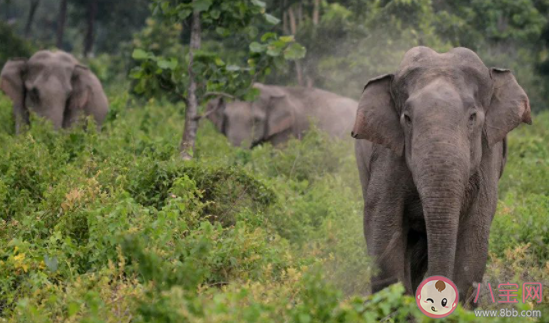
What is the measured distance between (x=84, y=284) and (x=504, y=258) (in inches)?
149

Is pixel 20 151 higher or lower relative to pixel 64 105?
higher

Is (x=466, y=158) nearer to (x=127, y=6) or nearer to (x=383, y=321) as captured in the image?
(x=383, y=321)

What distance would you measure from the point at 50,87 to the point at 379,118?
27.6 feet

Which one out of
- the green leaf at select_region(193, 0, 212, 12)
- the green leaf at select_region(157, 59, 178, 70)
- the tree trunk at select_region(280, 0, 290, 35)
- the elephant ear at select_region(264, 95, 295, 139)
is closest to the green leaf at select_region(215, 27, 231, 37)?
the green leaf at select_region(193, 0, 212, 12)

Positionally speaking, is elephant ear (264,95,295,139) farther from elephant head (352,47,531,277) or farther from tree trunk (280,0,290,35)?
elephant head (352,47,531,277)

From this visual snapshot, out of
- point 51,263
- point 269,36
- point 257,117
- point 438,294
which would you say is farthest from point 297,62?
point 438,294

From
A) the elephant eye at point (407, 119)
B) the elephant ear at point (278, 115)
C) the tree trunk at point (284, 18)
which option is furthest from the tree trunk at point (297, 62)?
the elephant eye at point (407, 119)

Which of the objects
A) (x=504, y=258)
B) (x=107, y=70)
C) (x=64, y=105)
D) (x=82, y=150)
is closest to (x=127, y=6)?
(x=107, y=70)

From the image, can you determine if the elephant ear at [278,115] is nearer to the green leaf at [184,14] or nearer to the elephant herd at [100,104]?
the elephant herd at [100,104]

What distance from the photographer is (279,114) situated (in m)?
17.3

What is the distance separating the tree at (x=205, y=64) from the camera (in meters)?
10.6

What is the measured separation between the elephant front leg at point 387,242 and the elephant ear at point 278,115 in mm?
10813

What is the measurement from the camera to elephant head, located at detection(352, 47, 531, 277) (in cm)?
561

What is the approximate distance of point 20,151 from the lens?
8.49 metres
